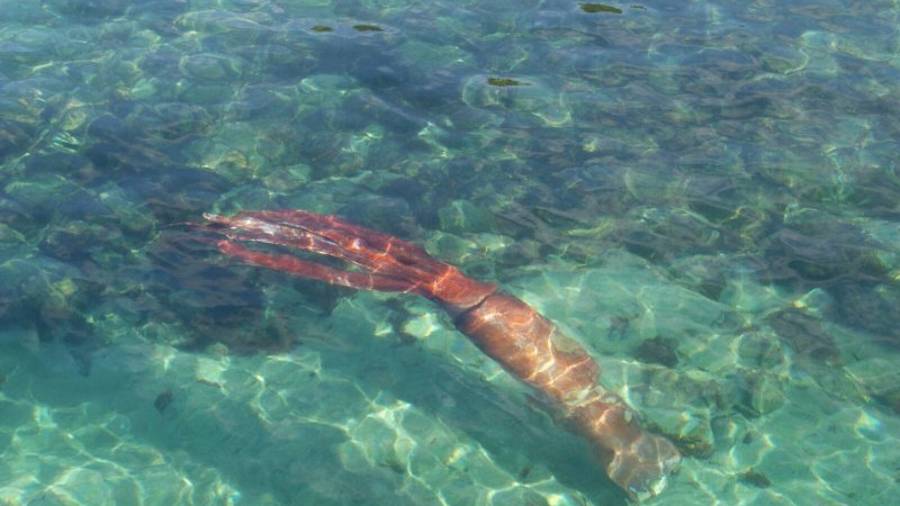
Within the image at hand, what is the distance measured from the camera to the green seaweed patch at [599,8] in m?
13.3

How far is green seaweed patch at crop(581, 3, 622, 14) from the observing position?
13.3 metres

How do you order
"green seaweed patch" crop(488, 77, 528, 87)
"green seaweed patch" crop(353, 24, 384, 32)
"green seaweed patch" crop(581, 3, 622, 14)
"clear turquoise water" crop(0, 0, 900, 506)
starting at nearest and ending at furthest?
"clear turquoise water" crop(0, 0, 900, 506), "green seaweed patch" crop(488, 77, 528, 87), "green seaweed patch" crop(353, 24, 384, 32), "green seaweed patch" crop(581, 3, 622, 14)

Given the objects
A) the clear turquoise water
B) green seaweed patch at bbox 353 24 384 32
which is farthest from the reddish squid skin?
green seaweed patch at bbox 353 24 384 32

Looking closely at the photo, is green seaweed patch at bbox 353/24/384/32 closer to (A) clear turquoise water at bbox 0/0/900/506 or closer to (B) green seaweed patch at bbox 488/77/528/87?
(A) clear turquoise water at bbox 0/0/900/506

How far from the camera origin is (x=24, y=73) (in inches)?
441

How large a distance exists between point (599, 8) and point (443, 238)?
5.94m

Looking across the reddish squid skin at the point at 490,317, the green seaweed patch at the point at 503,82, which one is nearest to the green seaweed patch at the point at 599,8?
the green seaweed patch at the point at 503,82

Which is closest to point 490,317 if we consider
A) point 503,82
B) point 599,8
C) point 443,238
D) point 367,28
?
point 443,238

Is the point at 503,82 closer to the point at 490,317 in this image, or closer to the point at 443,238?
the point at 443,238

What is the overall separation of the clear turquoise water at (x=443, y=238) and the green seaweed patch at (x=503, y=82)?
2.1 inches

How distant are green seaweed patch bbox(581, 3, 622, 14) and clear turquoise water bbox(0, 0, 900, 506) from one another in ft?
0.70

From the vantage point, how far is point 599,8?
1336 cm

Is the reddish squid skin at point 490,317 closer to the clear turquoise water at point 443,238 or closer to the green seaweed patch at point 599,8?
the clear turquoise water at point 443,238

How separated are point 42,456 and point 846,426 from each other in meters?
6.43
